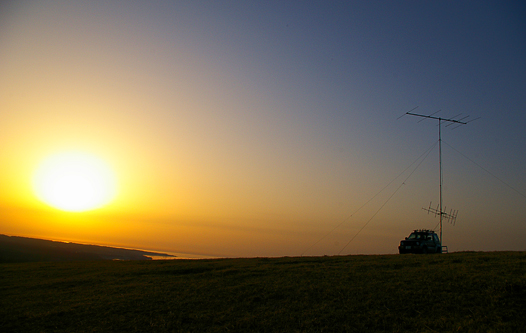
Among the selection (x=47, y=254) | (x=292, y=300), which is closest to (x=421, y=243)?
(x=292, y=300)

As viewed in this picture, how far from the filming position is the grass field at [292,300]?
11.7m

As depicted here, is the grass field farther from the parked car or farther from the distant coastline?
the distant coastline

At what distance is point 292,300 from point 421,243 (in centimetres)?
1941

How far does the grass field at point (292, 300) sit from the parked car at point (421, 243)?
335 inches

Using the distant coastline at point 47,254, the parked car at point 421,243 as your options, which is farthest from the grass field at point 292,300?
the distant coastline at point 47,254

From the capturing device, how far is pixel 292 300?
583 inches

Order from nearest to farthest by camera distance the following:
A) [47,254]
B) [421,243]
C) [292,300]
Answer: [292,300] < [421,243] < [47,254]

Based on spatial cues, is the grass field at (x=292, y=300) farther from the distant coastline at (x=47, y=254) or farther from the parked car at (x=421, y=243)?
the distant coastline at (x=47, y=254)

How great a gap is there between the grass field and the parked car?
335 inches

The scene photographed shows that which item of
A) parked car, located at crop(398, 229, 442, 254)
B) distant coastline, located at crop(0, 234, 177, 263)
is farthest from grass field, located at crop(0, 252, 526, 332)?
distant coastline, located at crop(0, 234, 177, 263)

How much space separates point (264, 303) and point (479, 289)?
8.44 metres

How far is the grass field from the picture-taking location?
461 inches

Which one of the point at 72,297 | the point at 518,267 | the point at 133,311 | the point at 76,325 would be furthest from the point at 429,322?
the point at 72,297

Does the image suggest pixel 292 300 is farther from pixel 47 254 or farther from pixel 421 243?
pixel 47 254
